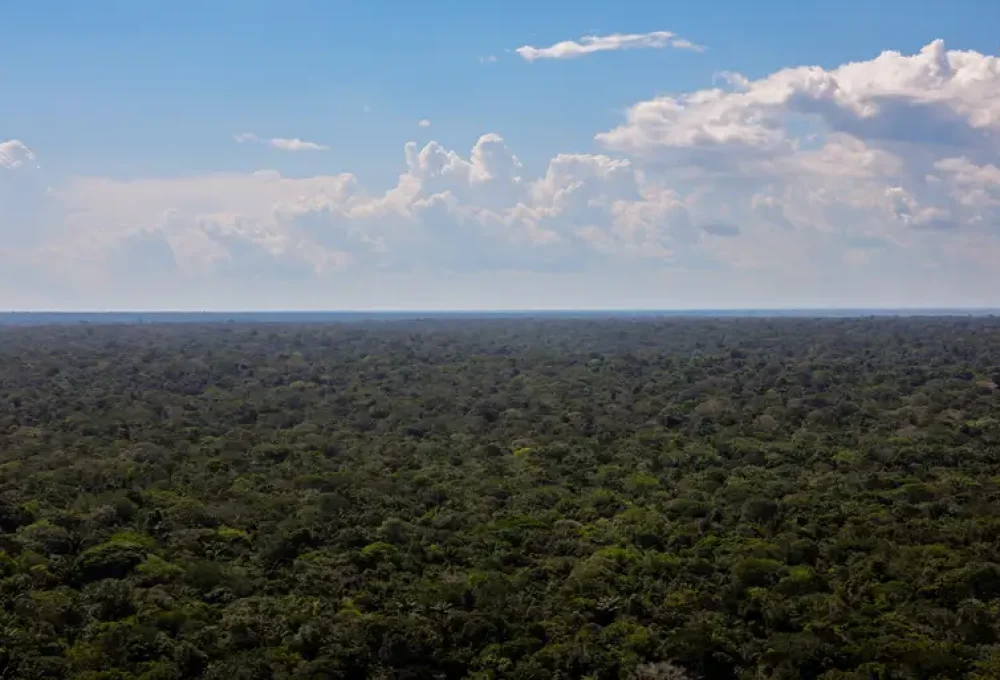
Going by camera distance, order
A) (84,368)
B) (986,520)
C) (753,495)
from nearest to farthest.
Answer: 1. (986,520)
2. (753,495)
3. (84,368)

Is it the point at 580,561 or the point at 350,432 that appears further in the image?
the point at 350,432

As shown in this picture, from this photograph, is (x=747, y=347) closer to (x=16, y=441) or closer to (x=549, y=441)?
(x=549, y=441)

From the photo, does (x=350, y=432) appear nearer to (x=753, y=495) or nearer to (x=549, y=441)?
(x=549, y=441)

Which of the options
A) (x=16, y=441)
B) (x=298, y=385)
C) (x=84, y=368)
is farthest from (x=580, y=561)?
(x=84, y=368)

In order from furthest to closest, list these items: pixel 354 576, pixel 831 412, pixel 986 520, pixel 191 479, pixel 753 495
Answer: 1. pixel 831 412
2. pixel 191 479
3. pixel 753 495
4. pixel 986 520
5. pixel 354 576

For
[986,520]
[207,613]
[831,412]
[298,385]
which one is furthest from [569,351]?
[207,613]

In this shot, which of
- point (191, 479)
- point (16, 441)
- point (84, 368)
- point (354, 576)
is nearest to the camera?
point (354, 576)
